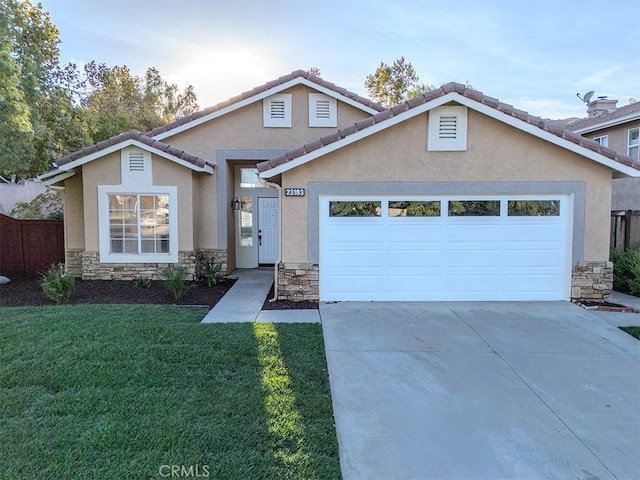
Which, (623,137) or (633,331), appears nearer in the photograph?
(633,331)

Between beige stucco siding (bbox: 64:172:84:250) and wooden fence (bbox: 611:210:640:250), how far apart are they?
14.8 meters

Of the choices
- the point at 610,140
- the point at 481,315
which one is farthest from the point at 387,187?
the point at 610,140

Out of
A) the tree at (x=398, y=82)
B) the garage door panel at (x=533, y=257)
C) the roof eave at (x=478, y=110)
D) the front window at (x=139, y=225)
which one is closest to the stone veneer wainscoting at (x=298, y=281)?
A: the roof eave at (x=478, y=110)

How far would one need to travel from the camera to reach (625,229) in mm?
11117

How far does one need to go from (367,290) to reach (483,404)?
15.5 feet

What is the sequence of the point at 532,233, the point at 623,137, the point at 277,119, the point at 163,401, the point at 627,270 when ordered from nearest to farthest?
the point at 163,401 < the point at 532,233 < the point at 627,270 < the point at 277,119 < the point at 623,137

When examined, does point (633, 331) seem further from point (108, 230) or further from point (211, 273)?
point (108, 230)

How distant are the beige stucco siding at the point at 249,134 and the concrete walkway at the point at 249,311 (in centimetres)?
408

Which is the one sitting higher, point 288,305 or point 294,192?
point 294,192

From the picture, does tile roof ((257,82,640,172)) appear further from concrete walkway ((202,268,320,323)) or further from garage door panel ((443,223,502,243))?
concrete walkway ((202,268,320,323))

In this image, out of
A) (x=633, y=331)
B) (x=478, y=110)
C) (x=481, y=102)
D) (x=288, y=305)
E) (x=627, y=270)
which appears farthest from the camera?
(x=627, y=270)

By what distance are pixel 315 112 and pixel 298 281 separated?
19.0 ft

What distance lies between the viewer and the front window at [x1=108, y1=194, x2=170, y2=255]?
1116 cm

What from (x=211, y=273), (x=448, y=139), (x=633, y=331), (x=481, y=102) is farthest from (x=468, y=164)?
(x=211, y=273)
